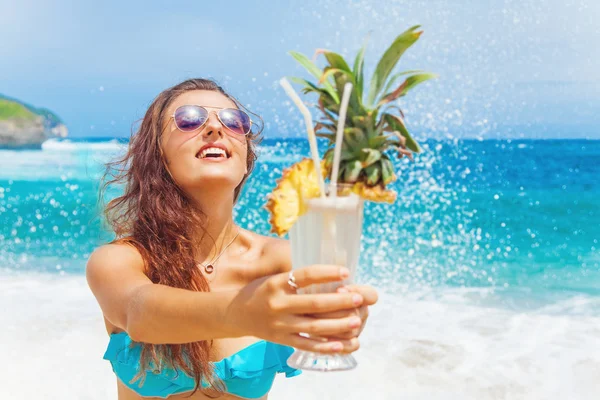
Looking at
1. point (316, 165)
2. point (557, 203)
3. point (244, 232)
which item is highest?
point (316, 165)

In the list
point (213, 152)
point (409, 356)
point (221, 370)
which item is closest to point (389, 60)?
point (213, 152)

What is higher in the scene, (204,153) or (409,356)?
(204,153)

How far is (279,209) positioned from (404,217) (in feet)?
43.1

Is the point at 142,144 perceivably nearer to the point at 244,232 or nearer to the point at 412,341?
the point at 244,232

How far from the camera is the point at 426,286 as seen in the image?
9.38m

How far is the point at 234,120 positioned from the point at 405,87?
3.19ft

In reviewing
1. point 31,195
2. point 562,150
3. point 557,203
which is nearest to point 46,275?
point 31,195

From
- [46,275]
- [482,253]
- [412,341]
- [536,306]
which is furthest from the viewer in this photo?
[482,253]

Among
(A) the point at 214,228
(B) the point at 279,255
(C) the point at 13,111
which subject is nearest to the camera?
(A) the point at 214,228

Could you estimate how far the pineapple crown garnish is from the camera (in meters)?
1.58

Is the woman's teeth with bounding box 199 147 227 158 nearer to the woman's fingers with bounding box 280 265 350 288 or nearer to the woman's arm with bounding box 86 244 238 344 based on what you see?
the woman's arm with bounding box 86 244 238 344

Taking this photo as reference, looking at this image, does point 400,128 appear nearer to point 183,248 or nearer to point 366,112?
point 366,112

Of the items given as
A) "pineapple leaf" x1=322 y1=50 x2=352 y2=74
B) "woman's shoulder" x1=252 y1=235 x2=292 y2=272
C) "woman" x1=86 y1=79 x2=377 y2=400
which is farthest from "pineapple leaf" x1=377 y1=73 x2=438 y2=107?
"woman's shoulder" x1=252 y1=235 x2=292 y2=272

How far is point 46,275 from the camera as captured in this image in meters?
9.77
